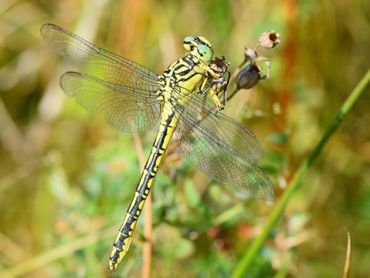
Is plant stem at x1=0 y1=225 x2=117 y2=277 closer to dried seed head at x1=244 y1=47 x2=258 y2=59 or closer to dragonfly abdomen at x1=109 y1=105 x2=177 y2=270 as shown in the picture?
dragonfly abdomen at x1=109 y1=105 x2=177 y2=270

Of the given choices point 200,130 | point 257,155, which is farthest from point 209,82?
point 257,155

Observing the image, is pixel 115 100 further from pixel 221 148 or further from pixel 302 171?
pixel 302 171

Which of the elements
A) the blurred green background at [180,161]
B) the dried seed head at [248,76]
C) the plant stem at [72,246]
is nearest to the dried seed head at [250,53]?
the dried seed head at [248,76]

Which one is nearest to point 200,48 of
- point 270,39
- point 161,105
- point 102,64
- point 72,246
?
point 161,105

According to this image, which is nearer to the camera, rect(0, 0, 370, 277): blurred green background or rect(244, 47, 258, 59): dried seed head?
rect(244, 47, 258, 59): dried seed head

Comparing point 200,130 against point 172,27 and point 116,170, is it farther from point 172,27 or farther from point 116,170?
point 172,27

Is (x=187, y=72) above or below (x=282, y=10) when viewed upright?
below

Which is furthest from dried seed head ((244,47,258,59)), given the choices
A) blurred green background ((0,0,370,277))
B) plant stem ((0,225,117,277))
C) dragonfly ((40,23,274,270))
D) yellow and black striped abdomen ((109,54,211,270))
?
plant stem ((0,225,117,277))
